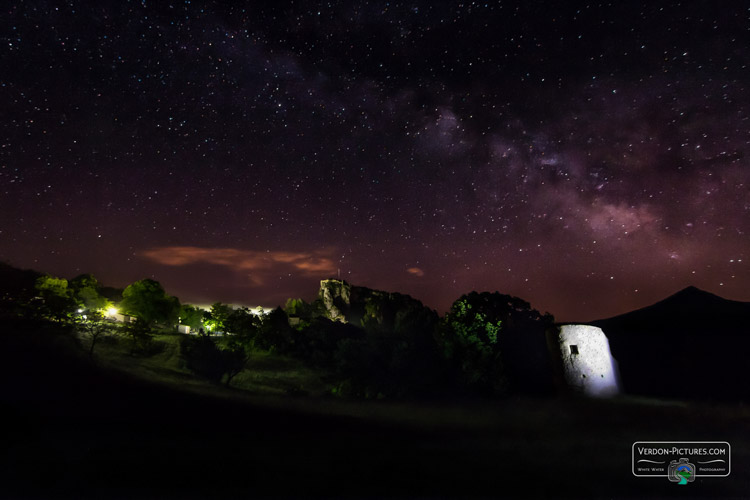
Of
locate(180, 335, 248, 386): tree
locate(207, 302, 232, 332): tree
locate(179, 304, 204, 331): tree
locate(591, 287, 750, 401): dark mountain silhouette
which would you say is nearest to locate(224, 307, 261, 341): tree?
locate(207, 302, 232, 332): tree

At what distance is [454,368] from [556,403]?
9755 mm

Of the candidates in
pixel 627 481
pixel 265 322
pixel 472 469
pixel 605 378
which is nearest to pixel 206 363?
pixel 265 322

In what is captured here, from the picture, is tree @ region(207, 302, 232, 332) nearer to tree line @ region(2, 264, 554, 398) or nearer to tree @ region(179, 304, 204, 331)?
tree @ region(179, 304, 204, 331)

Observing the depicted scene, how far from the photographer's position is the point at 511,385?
31.5m

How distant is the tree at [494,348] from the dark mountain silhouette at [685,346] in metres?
5.37

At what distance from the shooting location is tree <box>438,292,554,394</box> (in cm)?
3098

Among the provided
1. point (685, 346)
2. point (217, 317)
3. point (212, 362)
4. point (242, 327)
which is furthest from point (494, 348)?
point (217, 317)

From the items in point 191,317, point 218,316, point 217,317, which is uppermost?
point 218,316

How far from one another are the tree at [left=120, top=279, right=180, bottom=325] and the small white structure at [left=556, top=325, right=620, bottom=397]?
180 feet

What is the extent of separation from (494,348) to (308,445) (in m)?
26.2

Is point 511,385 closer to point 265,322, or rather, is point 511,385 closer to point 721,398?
point 721,398

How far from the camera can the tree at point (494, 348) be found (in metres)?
31.0

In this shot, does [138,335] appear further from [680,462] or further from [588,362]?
[680,462]

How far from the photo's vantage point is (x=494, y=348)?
34.5m
